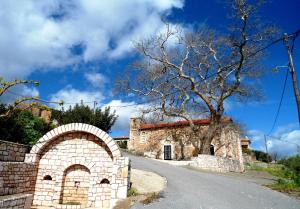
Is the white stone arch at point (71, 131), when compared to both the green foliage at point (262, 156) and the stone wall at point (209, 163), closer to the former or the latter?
the stone wall at point (209, 163)

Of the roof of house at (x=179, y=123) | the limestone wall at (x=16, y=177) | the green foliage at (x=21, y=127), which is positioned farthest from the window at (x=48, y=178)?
the roof of house at (x=179, y=123)

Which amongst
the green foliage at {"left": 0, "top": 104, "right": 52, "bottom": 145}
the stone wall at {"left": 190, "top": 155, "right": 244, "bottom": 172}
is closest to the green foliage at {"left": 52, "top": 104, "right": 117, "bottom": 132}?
the green foliage at {"left": 0, "top": 104, "right": 52, "bottom": 145}

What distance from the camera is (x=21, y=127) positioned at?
14.0 metres

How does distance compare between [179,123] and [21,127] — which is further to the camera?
[179,123]

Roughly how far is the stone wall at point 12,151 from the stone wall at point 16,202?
5.25 feet

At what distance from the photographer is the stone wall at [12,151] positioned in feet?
31.1

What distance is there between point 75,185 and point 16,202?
104 inches

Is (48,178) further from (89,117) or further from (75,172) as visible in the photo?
(89,117)

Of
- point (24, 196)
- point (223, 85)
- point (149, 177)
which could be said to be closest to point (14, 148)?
point (24, 196)

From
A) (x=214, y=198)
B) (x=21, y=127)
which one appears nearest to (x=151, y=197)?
(x=214, y=198)

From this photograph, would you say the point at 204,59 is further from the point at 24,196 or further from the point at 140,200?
the point at 24,196

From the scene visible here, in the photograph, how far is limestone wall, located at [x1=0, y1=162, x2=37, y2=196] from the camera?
8797mm

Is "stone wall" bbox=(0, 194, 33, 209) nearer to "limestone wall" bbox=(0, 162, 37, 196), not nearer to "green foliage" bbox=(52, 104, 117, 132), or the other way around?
"limestone wall" bbox=(0, 162, 37, 196)

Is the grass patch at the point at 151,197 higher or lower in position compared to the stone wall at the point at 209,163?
lower
